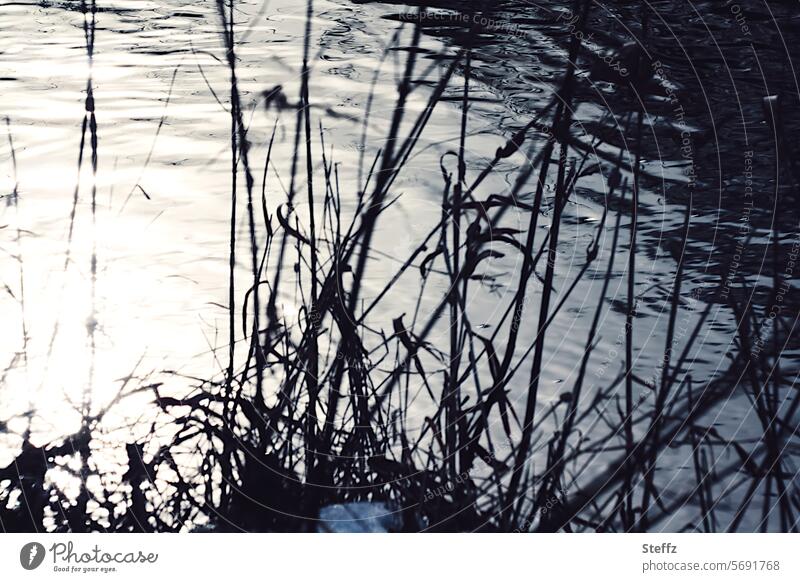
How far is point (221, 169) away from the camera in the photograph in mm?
902

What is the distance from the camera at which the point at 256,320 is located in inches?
33.7

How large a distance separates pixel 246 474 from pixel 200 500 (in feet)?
0.16

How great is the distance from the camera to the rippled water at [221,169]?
0.86 meters

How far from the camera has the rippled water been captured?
86cm
